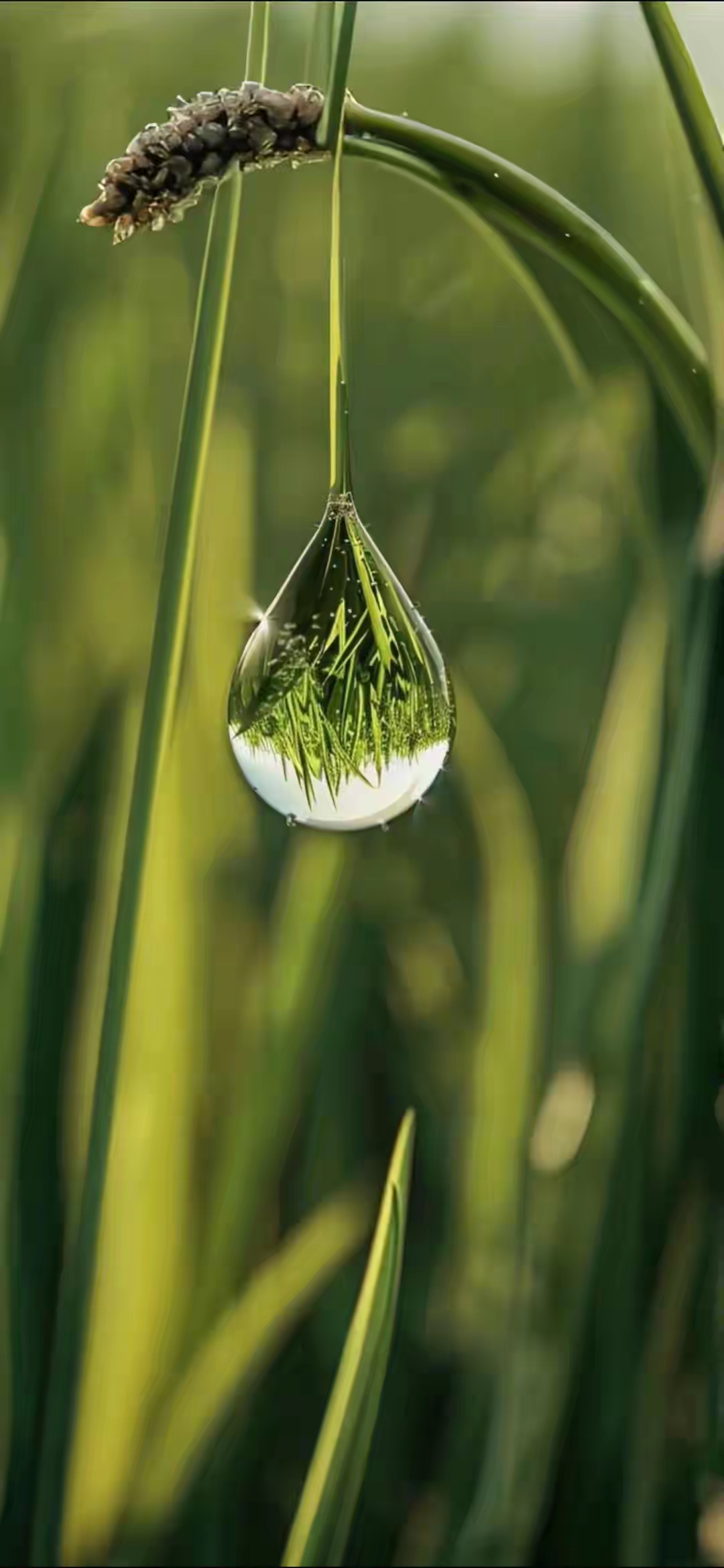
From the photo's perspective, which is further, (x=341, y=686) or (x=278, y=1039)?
(x=278, y=1039)

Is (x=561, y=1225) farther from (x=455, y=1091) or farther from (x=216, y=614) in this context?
(x=216, y=614)

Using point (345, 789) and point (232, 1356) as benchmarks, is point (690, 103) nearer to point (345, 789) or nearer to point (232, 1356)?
point (345, 789)

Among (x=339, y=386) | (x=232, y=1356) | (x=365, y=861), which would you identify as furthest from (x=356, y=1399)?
(x=339, y=386)

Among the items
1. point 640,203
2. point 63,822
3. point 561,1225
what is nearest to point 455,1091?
point 561,1225

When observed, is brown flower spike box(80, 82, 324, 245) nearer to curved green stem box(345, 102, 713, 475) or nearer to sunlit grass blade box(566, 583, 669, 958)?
curved green stem box(345, 102, 713, 475)

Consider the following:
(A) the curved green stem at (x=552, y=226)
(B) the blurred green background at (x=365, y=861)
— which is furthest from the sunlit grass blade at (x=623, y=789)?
(A) the curved green stem at (x=552, y=226)
